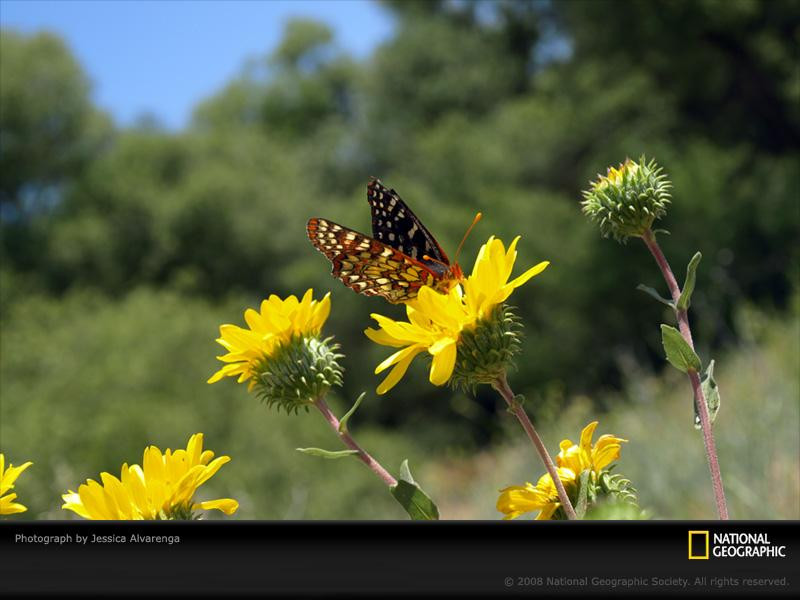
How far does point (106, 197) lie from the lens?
40.1 feet

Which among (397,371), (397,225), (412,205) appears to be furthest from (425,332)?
Result: (412,205)

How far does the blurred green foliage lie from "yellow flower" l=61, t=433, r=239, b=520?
21.2 ft

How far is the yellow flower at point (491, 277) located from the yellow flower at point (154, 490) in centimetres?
26

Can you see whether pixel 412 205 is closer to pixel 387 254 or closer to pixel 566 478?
pixel 387 254

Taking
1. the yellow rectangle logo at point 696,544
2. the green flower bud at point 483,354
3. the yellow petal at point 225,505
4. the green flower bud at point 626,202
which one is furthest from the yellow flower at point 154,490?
the green flower bud at point 626,202

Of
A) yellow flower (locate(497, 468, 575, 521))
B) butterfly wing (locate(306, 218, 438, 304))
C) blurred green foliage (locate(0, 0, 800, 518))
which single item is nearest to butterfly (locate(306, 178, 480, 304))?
butterfly wing (locate(306, 218, 438, 304))

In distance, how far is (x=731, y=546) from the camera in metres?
0.53

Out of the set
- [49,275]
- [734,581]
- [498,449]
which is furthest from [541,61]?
[734,581]

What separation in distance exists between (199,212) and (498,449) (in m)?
6.13

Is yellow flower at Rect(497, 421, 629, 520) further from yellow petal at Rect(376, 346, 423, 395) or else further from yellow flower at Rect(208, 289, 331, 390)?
yellow flower at Rect(208, 289, 331, 390)

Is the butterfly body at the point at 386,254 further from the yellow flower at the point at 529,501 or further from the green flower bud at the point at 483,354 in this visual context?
the yellow flower at the point at 529,501

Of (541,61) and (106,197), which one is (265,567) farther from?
(541,61)

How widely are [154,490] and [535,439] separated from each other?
12.4 inches

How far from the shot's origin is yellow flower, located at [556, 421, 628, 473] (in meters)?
0.76
